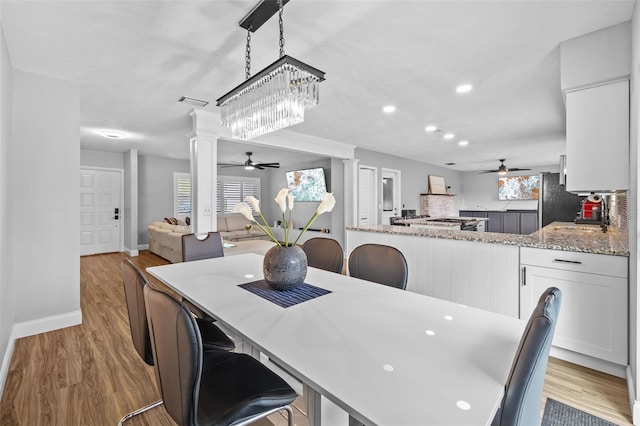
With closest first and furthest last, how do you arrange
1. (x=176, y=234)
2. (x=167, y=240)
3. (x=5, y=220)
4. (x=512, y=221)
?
1. (x=5, y=220)
2. (x=176, y=234)
3. (x=167, y=240)
4. (x=512, y=221)

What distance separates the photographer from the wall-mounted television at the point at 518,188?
9555mm

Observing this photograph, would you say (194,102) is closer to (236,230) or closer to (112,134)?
(112,134)

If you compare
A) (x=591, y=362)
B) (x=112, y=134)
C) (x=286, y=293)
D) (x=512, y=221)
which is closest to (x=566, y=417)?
(x=591, y=362)

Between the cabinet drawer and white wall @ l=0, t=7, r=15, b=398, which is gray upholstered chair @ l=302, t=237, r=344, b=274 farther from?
white wall @ l=0, t=7, r=15, b=398

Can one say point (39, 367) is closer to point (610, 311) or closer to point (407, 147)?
point (610, 311)

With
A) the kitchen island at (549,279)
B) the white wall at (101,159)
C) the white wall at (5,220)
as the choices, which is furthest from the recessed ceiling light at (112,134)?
the kitchen island at (549,279)

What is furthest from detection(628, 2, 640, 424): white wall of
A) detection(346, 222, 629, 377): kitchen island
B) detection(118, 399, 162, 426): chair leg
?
detection(118, 399, 162, 426): chair leg

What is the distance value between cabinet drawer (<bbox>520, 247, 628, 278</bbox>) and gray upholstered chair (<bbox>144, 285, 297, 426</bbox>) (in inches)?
82.4

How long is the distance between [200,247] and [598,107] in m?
3.16

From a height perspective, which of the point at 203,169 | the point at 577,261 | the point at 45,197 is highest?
the point at 203,169

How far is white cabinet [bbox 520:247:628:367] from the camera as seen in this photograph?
1993 millimetres

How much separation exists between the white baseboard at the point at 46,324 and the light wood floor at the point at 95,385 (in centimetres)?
7

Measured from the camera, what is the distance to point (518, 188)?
32.3 ft

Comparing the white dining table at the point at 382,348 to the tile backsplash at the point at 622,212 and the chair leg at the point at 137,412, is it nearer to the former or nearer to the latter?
the chair leg at the point at 137,412
